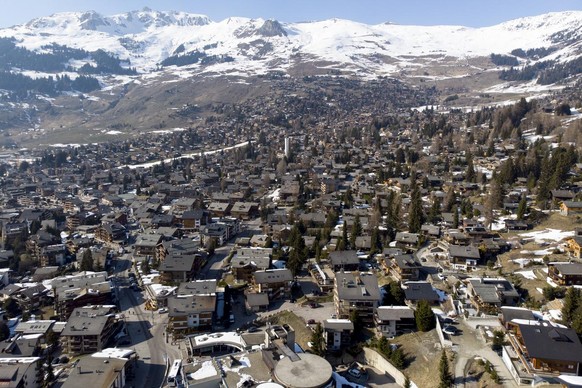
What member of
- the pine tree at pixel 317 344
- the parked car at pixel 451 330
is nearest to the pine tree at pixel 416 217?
the parked car at pixel 451 330

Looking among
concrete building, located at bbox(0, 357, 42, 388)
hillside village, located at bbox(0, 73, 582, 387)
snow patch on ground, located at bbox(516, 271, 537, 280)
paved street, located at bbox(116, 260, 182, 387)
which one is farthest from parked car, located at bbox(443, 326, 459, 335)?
concrete building, located at bbox(0, 357, 42, 388)

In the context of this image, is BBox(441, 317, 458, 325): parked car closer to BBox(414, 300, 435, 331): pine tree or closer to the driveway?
the driveway

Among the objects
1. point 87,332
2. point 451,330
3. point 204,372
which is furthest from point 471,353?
point 87,332

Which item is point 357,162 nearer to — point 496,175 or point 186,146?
point 496,175

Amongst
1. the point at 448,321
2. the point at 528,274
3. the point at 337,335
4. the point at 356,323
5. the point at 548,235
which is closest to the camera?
the point at 448,321

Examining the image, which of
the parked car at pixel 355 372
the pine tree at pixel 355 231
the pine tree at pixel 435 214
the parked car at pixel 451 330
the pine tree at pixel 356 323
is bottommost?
the parked car at pixel 355 372

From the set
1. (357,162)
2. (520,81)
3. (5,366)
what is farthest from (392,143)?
(520,81)

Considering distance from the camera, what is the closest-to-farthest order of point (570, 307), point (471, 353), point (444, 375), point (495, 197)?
point (444, 375) → point (471, 353) → point (570, 307) → point (495, 197)

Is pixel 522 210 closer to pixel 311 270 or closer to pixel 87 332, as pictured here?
pixel 311 270

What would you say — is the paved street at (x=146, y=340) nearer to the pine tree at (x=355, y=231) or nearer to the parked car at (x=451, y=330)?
the parked car at (x=451, y=330)
